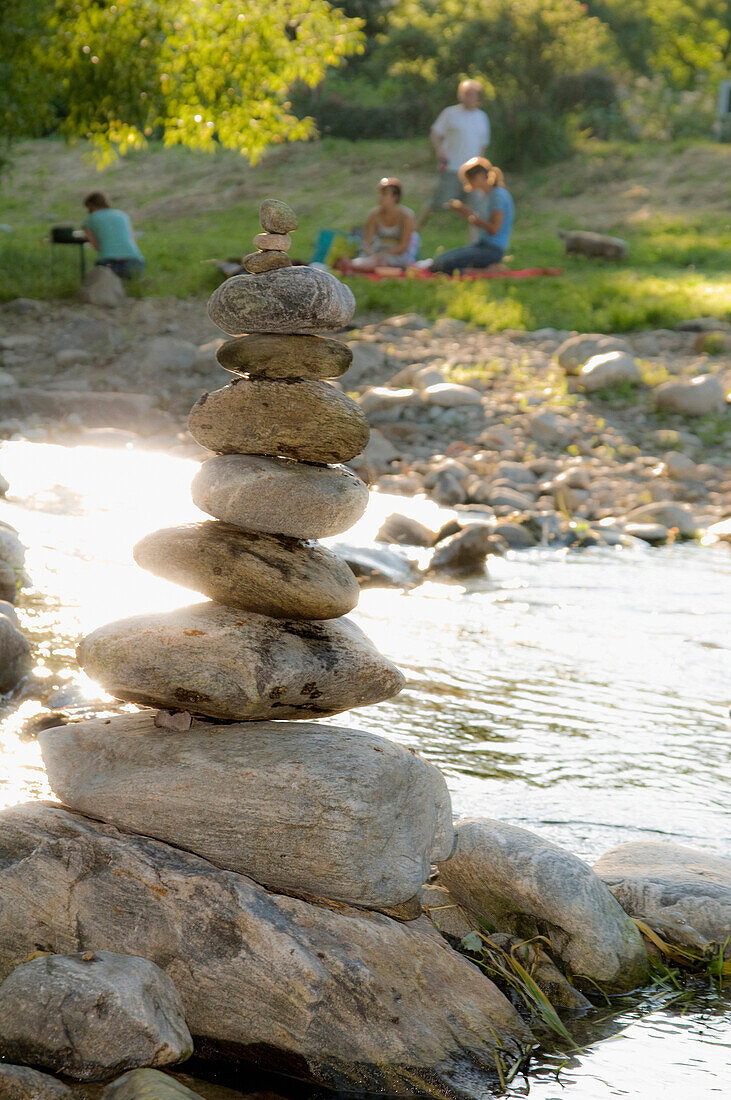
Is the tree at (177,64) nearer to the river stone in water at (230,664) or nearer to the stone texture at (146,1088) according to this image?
the river stone in water at (230,664)

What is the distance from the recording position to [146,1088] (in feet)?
10.6

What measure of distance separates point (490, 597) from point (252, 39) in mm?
11467

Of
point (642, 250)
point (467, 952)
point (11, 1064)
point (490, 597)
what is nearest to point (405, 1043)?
point (467, 952)

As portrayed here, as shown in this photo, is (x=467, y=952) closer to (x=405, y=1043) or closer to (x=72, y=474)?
(x=405, y=1043)

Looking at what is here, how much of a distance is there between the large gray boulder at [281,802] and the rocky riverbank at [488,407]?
23.1 feet

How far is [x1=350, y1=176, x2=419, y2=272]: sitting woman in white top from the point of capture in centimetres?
1961

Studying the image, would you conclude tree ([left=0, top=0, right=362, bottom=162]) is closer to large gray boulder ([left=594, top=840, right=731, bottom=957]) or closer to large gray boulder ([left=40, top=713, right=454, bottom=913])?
large gray boulder ([left=40, top=713, right=454, bottom=913])

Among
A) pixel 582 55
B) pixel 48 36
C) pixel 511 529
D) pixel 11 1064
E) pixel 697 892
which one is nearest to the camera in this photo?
pixel 11 1064

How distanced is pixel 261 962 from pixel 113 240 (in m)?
16.0

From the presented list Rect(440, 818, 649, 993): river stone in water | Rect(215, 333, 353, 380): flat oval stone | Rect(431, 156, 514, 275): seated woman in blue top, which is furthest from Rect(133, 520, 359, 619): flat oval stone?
Rect(431, 156, 514, 275): seated woman in blue top

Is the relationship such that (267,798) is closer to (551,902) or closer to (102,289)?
(551,902)

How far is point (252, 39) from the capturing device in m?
17.6

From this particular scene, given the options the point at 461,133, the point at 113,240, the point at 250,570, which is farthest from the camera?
the point at 461,133

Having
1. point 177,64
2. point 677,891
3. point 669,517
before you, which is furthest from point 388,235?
point 677,891
